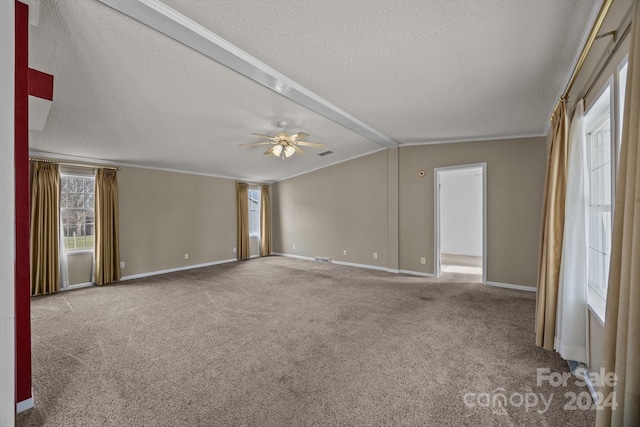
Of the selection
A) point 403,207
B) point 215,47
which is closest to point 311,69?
point 215,47

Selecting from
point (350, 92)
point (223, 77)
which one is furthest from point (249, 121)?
point (350, 92)

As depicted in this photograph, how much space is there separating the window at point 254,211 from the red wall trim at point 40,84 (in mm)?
5769

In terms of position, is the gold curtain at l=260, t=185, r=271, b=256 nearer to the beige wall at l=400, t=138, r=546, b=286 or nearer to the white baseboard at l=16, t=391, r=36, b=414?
the beige wall at l=400, t=138, r=546, b=286

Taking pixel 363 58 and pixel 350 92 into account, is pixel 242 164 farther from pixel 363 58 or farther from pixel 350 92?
pixel 363 58

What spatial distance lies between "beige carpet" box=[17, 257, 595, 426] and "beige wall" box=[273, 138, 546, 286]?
99 cm

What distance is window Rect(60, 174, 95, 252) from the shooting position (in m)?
4.83

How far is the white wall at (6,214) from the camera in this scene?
119 cm

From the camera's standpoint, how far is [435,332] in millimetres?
2918

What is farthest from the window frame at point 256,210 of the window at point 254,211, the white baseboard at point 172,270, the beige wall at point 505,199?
the beige wall at point 505,199

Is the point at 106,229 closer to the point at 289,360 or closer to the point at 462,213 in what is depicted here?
the point at 289,360

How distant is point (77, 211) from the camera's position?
498cm

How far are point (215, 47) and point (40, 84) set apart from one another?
132cm

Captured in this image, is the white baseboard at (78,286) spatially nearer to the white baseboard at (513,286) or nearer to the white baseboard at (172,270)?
the white baseboard at (172,270)

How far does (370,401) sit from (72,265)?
550cm
